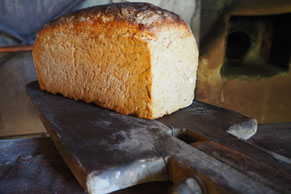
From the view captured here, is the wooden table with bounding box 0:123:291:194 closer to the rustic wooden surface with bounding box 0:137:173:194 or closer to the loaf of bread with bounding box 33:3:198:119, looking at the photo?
A: the rustic wooden surface with bounding box 0:137:173:194

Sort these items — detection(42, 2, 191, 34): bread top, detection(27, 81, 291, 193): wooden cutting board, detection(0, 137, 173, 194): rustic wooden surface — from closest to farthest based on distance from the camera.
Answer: detection(27, 81, 291, 193): wooden cutting board
detection(0, 137, 173, 194): rustic wooden surface
detection(42, 2, 191, 34): bread top

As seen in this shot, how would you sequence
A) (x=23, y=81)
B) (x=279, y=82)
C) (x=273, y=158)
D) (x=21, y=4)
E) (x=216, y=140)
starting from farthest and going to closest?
(x=279, y=82)
(x=23, y=81)
(x=21, y=4)
(x=216, y=140)
(x=273, y=158)

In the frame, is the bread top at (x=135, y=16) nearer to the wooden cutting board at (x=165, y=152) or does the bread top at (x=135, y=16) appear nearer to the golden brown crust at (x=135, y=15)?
the golden brown crust at (x=135, y=15)

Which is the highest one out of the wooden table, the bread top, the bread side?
the bread top

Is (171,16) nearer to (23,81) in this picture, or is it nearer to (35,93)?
(35,93)

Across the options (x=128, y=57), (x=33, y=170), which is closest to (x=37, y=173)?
(x=33, y=170)

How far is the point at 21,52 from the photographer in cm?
276

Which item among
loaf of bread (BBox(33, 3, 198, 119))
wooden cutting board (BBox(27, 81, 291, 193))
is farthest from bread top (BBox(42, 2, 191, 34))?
wooden cutting board (BBox(27, 81, 291, 193))

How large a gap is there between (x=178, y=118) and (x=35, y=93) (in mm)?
1236

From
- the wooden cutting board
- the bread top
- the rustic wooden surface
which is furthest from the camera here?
the bread top

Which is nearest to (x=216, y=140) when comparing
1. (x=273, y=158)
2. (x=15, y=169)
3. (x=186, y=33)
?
(x=273, y=158)

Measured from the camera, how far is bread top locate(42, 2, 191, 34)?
123cm

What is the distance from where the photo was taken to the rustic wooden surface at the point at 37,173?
1.00 metres

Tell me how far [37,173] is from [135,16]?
0.96 meters
